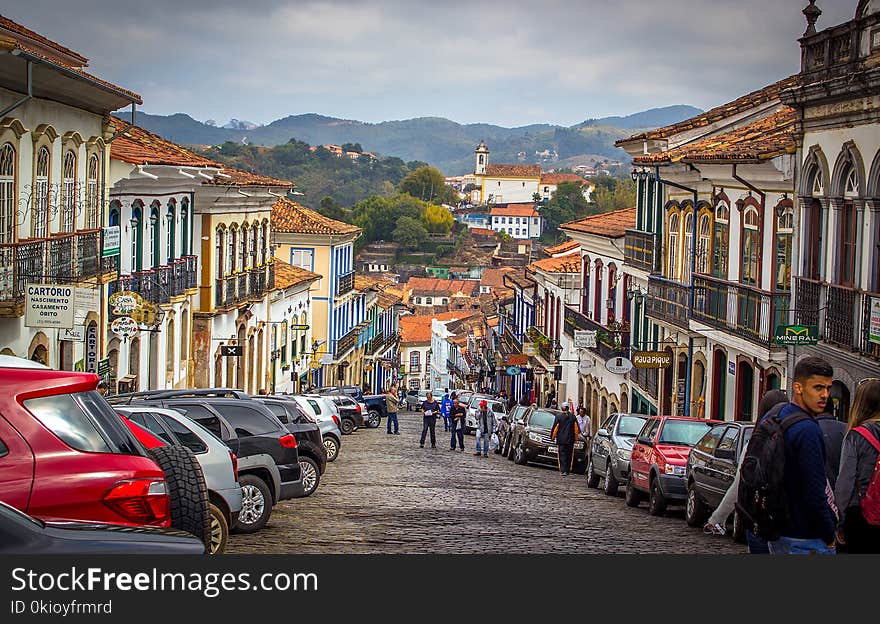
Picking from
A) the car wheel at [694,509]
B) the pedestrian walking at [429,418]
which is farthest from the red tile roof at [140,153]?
the car wheel at [694,509]

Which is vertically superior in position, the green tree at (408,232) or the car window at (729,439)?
the green tree at (408,232)

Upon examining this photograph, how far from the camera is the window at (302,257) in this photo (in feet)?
211

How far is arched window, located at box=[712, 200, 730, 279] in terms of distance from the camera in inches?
1192

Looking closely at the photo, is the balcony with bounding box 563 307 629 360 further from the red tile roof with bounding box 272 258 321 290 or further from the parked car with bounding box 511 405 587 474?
the red tile roof with bounding box 272 258 321 290

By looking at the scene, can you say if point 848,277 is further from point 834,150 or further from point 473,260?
point 473,260

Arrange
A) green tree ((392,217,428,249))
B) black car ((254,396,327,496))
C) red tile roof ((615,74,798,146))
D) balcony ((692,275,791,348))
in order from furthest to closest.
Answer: green tree ((392,217,428,249)) < red tile roof ((615,74,798,146)) < balcony ((692,275,791,348)) < black car ((254,396,327,496))

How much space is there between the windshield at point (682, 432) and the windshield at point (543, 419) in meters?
10.6

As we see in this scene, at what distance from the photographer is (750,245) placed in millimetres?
28594

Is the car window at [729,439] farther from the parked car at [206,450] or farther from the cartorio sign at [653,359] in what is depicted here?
the cartorio sign at [653,359]

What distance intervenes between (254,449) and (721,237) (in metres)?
17.0

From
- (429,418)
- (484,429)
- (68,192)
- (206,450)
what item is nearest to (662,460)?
(206,450)

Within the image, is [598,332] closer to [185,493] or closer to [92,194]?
[92,194]

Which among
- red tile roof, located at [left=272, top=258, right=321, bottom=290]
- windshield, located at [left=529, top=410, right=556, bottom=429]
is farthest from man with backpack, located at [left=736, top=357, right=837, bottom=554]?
red tile roof, located at [left=272, top=258, right=321, bottom=290]

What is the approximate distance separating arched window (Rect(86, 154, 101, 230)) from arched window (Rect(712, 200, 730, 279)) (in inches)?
516
